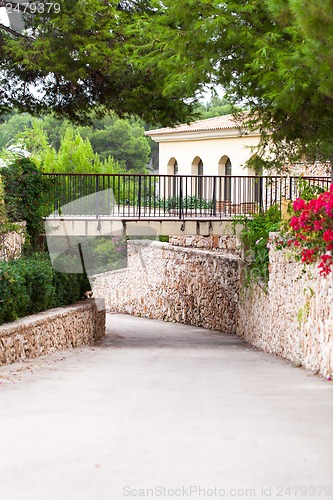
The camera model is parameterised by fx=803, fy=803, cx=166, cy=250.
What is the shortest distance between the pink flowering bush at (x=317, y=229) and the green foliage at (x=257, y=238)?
15.4 feet

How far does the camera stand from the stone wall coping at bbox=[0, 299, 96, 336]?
41.6 ft

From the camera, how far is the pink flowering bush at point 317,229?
10.9 meters

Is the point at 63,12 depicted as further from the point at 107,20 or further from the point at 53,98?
the point at 53,98

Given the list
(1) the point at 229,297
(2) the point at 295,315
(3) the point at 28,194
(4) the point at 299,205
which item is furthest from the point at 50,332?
(1) the point at 229,297

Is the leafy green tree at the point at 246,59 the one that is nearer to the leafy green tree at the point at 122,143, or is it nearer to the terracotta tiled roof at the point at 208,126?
the terracotta tiled roof at the point at 208,126

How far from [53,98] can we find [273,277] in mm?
7467

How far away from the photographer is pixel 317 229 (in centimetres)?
1118

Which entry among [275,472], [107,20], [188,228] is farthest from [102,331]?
[275,472]

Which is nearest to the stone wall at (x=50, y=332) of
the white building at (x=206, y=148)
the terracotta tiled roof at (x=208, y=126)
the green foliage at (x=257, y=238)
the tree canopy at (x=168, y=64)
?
the green foliage at (x=257, y=238)

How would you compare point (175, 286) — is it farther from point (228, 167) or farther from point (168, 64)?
point (168, 64)

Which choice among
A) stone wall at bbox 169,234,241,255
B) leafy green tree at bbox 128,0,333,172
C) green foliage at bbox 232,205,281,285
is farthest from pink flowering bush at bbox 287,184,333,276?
stone wall at bbox 169,234,241,255

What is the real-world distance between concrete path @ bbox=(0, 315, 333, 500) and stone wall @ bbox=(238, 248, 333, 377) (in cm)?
77

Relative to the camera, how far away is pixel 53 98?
2002cm

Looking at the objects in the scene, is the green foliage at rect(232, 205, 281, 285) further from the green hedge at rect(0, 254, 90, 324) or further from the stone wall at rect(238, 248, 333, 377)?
the green hedge at rect(0, 254, 90, 324)
